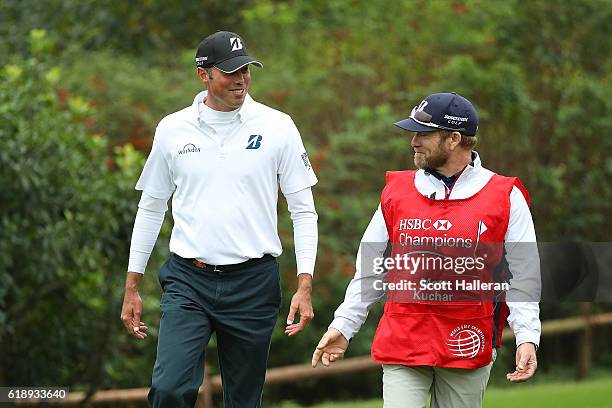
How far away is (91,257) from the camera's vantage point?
9.88 metres

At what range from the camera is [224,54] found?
19.3 ft

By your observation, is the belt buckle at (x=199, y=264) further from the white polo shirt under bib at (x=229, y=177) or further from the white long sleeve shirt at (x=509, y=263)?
the white long sleeve shirt at (x=509, y=263)

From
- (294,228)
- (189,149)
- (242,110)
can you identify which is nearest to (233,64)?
(242,110)

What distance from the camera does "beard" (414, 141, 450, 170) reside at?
17.5ft

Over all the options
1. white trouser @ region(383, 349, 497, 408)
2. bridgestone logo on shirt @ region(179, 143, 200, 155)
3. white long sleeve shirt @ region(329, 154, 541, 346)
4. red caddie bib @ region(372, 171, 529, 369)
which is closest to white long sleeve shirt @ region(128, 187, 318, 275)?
bridgestone logo on shirt @ region(179, 143, 200, 155)

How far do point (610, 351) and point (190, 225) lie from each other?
12.0 m

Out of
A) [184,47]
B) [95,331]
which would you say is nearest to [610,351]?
[184,47]

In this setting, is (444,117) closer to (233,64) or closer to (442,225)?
(442,225)

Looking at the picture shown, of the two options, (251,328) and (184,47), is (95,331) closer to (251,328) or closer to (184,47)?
(251,328)

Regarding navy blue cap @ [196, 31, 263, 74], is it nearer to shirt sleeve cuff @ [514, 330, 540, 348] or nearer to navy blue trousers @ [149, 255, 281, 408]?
navy blue trousers @ [149, 255, 281, 408]

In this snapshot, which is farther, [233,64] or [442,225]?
[233,64]

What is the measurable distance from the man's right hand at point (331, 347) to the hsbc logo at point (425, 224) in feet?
1.80

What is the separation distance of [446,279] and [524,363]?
496 millimetres

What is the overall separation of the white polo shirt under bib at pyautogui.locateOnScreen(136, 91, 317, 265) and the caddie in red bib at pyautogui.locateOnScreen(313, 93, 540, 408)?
72 centimetres
